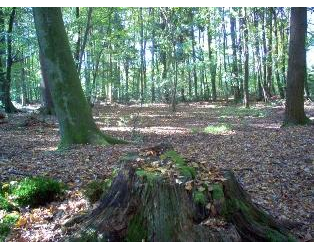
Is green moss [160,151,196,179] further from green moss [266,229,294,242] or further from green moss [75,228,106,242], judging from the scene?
green moss [75,228,106,242]

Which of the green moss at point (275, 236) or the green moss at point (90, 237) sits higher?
the green moss at point (90, 237)

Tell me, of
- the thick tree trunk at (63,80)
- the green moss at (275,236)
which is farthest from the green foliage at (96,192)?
the thick tree trunk at (63,80)

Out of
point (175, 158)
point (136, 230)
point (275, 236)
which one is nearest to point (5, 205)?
point (136, 230)

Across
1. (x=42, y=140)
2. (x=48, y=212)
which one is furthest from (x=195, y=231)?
(x=42, y=140)

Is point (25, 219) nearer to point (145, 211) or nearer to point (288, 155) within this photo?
point (145, 211)

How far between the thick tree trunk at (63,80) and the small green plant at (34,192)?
4782mm

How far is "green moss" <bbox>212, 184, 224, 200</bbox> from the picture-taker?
4348 mm

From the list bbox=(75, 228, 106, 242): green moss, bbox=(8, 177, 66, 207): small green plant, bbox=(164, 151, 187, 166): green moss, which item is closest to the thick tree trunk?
bbox=(8, 177, 66, 207): small green plant

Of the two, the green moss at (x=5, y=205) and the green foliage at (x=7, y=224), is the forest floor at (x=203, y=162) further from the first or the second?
→ the green moss at (x=5, y=205)

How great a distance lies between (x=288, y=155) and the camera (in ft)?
30.6

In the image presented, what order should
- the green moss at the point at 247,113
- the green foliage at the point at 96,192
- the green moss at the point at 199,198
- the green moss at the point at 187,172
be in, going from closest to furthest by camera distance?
1. the green moss at the point at 199,198
2. the green moss at the point at 187,172
3. the green foliage at the point at 96,192
4. the green moss at the point at 247,113

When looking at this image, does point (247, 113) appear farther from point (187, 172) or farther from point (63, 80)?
point (187, 172)

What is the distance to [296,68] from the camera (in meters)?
13.8

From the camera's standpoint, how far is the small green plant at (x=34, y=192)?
5582 mm
